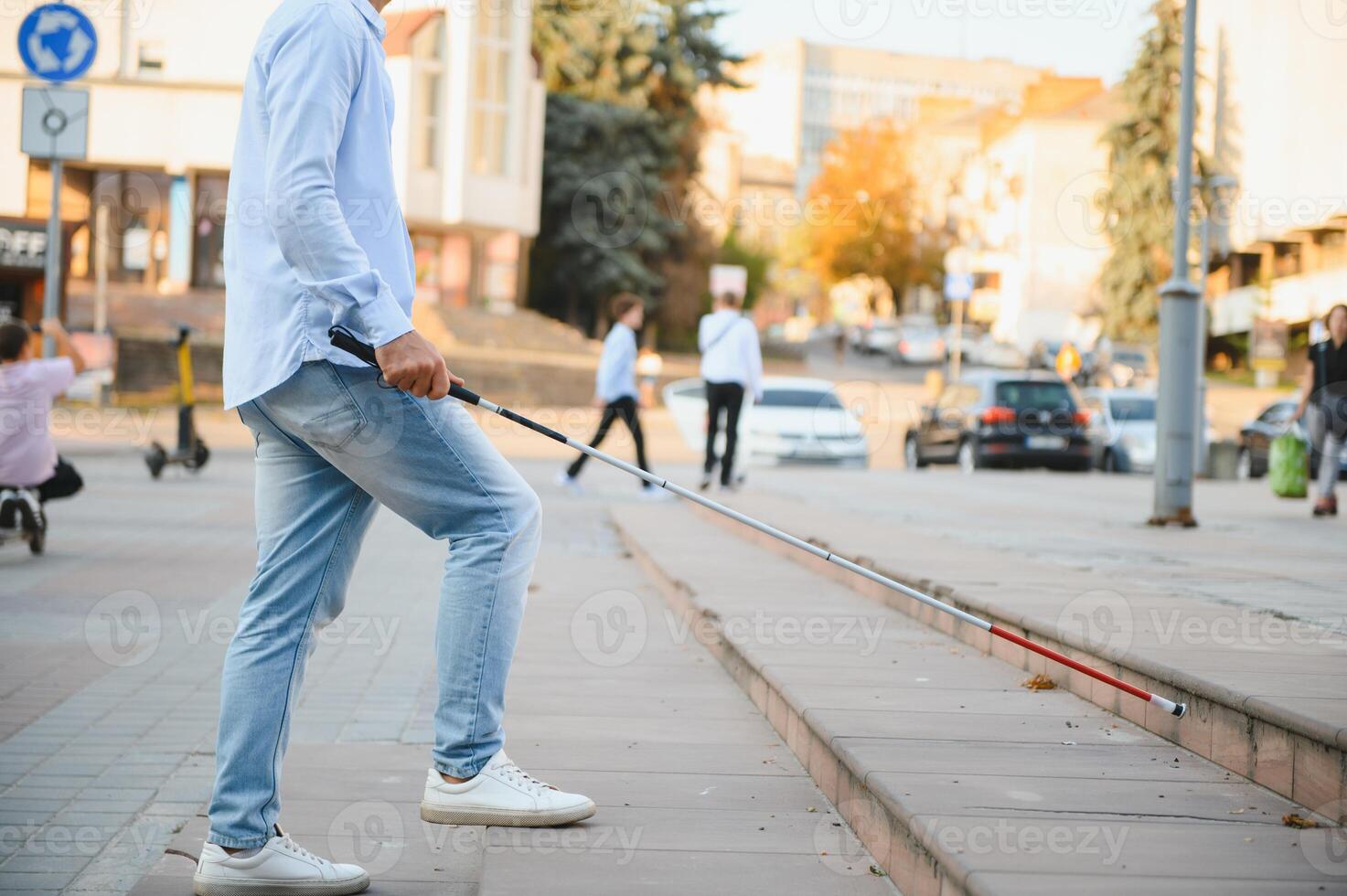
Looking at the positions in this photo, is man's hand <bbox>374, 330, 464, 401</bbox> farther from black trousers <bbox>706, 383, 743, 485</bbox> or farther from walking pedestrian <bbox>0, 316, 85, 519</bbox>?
black trousers <bbox>706, 383, 743, 485</bbox>

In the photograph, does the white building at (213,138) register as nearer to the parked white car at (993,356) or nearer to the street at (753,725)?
the parked white car at (993,356)

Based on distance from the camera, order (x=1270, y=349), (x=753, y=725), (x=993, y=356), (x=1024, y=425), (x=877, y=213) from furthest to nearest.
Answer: (x=877, y=213) < (x=993, y=356) < (x=1270, y=349) < (x=1024, y=425) < (x=753, y=725)

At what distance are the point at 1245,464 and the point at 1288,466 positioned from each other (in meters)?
12.5

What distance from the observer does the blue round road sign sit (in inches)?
543

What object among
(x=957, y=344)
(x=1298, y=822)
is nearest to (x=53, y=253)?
(x=1298, y=822)

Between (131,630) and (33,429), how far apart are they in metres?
2.73

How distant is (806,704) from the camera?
4.87 m

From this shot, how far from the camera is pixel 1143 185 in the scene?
56.0m

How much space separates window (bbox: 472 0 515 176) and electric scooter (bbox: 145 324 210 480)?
31567 mm

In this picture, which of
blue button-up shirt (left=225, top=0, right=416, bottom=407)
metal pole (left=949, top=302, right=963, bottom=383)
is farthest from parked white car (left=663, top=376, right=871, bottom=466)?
blue button-up shirt (left=225, top=0, right=416, bottom=407)

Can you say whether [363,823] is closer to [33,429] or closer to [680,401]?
[33,429]

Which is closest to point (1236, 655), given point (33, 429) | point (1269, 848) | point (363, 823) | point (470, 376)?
point (1269, 848)

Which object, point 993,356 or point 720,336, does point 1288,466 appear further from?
point 993,356

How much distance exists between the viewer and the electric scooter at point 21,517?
9.67m
